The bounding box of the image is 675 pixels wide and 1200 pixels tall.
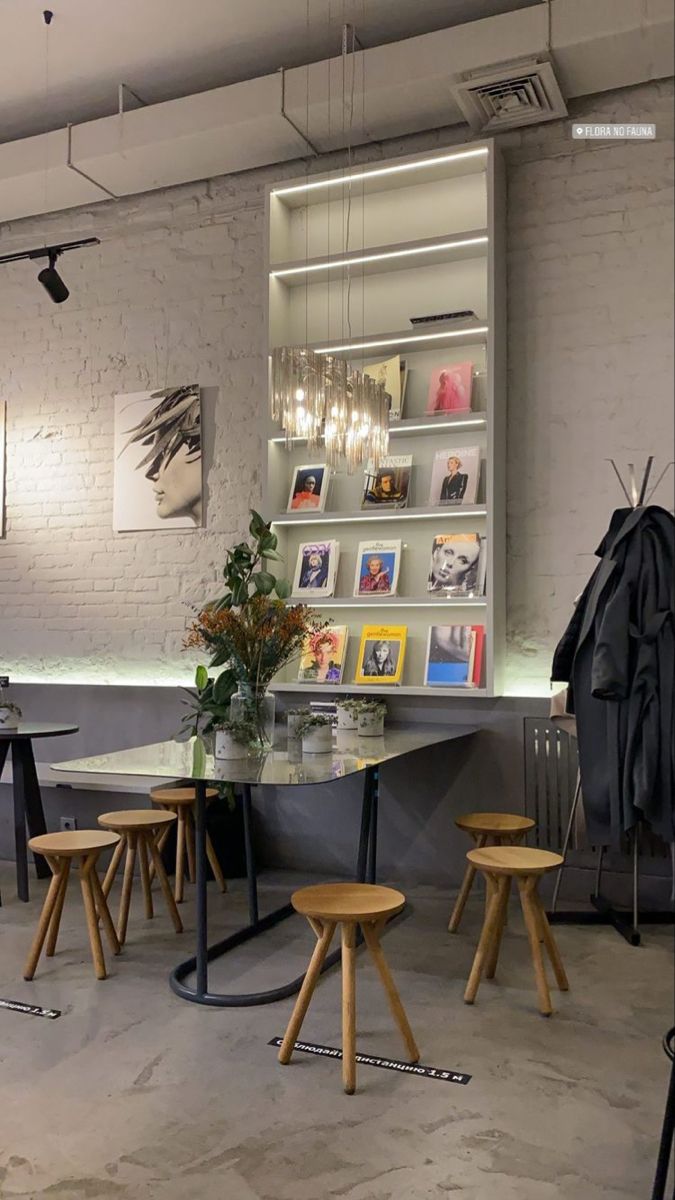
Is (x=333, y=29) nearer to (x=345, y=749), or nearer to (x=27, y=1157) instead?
(x=345, y=749)

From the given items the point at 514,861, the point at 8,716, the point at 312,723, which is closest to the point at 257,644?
the point at 312,723

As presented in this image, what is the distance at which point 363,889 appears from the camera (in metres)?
2.78

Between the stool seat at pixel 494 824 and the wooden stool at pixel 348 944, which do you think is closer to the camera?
the wooden stool at pixel 348 944

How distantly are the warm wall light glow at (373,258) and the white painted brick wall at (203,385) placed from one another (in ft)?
0.84

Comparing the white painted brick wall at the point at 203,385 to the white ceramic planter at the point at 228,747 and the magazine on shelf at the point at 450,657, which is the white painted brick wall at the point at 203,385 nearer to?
the magazine on shelf at the point at 450,657

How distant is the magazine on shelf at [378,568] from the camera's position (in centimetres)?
466

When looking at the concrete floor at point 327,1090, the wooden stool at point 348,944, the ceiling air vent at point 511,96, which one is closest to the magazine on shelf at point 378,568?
the concrete floor at point 327,1090

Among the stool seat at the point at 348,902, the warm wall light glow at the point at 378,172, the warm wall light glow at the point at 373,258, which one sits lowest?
the stool seat at the point at 348,902

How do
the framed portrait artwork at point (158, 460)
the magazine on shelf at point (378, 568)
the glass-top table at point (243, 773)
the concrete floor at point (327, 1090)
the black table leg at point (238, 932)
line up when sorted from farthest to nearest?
the framed portrait artwork at point (158, 460) → the magazine on shelf at point (378, 568) → the black table leg at point (238, 932) → the glass-top table at point (243, 773) → the concrete floor at point (327, 1090)

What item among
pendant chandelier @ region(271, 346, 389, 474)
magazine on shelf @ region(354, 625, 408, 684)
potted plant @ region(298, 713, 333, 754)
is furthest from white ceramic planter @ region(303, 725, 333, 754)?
magazine on shelf @ region(354, 625, 408, 684)

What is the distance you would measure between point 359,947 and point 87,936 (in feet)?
3.60

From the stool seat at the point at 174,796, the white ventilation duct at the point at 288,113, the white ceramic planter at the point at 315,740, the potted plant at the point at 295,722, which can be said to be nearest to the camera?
the white ceramic planter at the point at 315,740

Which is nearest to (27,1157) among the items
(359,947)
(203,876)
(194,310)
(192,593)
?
(203,876)

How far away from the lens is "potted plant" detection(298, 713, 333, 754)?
339cm
